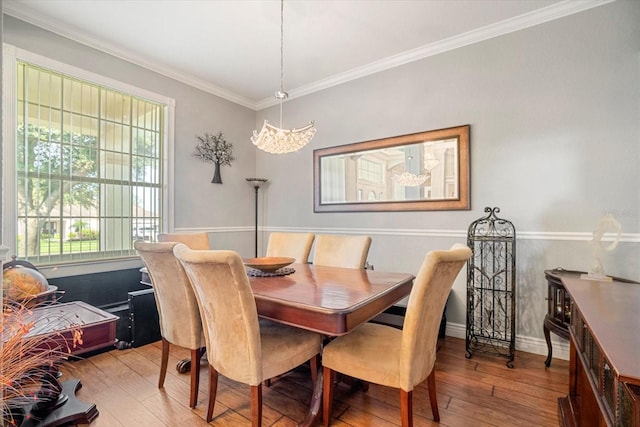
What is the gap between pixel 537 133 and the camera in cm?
259

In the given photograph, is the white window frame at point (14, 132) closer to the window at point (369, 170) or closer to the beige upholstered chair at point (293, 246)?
the beige upholstered chair at point (293, 246)

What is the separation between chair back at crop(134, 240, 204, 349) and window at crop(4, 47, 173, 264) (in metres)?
1.55

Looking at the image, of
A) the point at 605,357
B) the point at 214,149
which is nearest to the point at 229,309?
the point at 605,357

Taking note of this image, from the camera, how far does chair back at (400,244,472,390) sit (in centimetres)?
140

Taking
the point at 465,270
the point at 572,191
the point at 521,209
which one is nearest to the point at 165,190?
the point at 465,270

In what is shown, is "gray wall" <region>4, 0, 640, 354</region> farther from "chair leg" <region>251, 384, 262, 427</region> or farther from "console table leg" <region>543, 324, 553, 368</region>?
"chair leg" <region>251, 384, 262, 427</region>

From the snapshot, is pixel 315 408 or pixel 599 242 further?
pixel 599 242

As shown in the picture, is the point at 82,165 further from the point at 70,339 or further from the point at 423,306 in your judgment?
the point at 423,306

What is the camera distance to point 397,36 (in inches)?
116

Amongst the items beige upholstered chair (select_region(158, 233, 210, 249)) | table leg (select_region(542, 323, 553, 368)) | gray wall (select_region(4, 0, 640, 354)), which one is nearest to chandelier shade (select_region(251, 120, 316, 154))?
beige upholstered chair (select_region(158, 233, 210, 249))

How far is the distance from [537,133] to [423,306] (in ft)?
6.90

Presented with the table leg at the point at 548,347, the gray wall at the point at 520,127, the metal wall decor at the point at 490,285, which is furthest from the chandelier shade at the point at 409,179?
the table leg at the point at 548,347

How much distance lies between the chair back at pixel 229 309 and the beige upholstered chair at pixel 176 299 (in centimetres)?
31

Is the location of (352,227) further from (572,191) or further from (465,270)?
(572,191)
